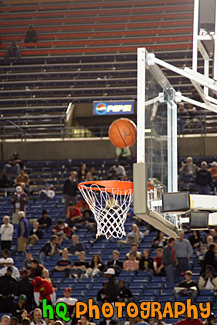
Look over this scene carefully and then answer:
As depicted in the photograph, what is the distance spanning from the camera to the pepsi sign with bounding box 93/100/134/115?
2322 centimetres

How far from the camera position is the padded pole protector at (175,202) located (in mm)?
7543

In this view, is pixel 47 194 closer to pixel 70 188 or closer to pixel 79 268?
pixel 70 188

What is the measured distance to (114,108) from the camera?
23.3 metres

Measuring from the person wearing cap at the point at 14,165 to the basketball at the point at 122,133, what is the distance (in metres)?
10.7

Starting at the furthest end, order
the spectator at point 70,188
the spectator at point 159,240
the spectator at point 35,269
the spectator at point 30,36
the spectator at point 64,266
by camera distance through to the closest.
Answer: the spectator at point 30,36, the spectator at point 70,188, the spectator at point 159,240, the spectator at point 64,266, the spectator at point 35,269

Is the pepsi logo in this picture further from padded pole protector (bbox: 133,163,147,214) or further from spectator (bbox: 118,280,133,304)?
padded pole protector (bbox: 133,163,147,214)

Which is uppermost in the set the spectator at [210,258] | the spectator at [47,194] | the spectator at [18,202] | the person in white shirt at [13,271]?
the spectator at [47,194]

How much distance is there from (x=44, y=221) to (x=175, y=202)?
10.5m

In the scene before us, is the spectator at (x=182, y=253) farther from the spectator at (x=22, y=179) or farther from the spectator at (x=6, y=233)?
the spectator at (x=22, y=179)

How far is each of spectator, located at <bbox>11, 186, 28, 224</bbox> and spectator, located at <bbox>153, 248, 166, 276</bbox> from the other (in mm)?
4681

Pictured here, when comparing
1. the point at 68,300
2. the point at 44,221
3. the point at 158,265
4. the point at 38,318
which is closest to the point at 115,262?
the point at 158,265

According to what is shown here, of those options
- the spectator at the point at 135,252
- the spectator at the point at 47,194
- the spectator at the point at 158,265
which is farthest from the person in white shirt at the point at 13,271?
the spectator at the point at 47,194

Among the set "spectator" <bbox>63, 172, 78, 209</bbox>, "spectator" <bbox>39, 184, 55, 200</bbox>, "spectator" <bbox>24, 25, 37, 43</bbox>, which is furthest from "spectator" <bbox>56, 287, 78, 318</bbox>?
"spectator" <bbox>24, 25, 37, 43</bbox>

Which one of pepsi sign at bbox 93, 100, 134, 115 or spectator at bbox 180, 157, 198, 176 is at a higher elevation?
A: pepsi sign at bbox 93, 100, 134, 115
